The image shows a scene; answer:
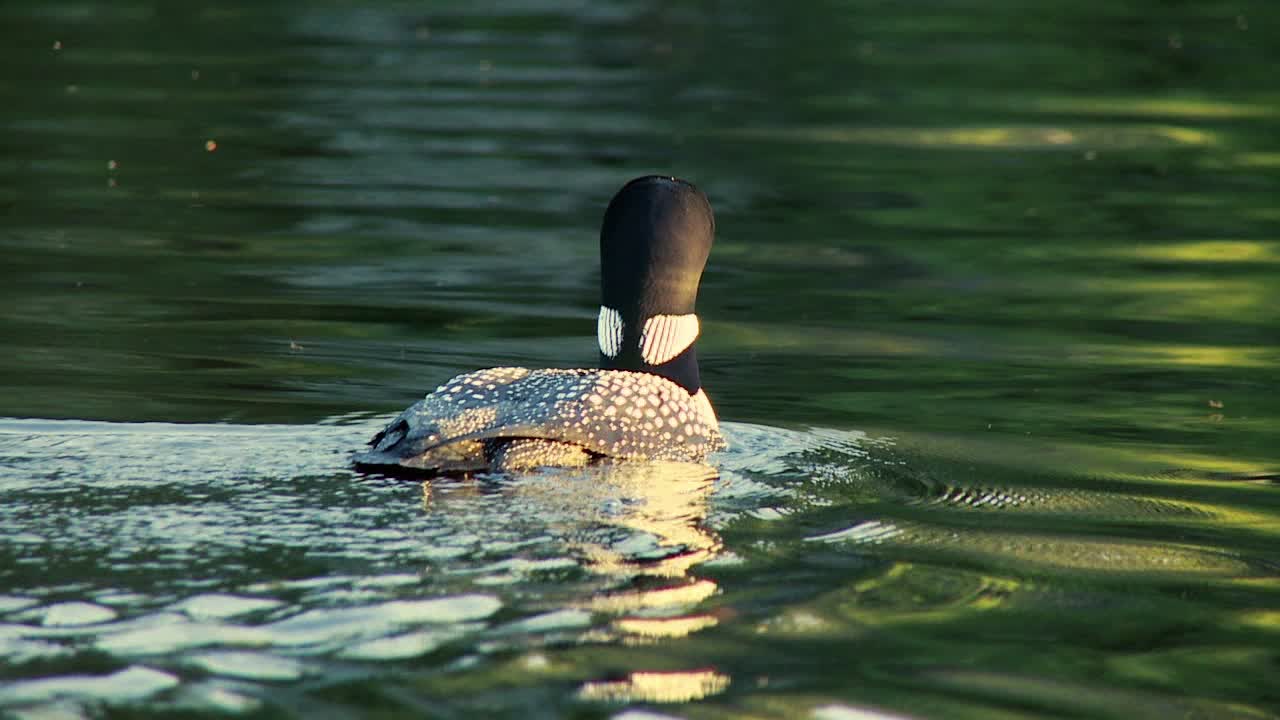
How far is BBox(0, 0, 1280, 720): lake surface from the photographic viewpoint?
4.82m

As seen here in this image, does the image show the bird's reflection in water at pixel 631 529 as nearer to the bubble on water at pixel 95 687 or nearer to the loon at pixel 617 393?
the loon at pixel 617 393

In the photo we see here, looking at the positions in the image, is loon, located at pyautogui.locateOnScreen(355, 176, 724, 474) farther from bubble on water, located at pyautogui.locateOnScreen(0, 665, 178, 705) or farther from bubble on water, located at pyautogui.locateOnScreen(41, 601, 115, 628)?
bubble on water, located at pyautogui.locateOnScreen(0, 665, 178, 705)

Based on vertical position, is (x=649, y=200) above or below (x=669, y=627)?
above

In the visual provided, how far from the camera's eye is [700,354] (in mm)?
9398

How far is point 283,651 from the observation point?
15.1 feet

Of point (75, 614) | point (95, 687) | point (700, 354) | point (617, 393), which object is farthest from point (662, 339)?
point (95, 687)

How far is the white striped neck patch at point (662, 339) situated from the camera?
23.8ft

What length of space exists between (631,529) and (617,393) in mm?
856

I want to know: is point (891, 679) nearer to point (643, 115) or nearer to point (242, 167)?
point (242, 167)


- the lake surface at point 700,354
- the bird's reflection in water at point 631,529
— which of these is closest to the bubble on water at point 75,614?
the lake surface at point 700,354

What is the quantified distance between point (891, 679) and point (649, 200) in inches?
105

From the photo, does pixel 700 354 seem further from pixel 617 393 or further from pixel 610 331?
pixel 617 393

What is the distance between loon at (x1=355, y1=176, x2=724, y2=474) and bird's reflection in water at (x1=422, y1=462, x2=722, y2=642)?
98 millimetres

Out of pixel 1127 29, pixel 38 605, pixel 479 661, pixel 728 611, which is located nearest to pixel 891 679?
pixel 728 611
